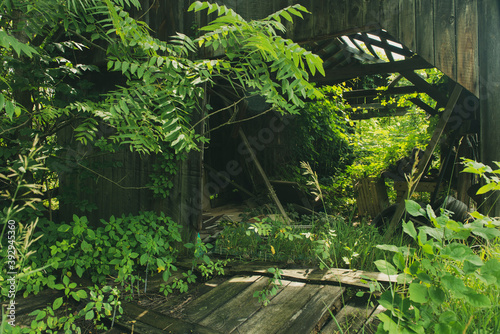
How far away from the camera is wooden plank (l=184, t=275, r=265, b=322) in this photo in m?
2.55

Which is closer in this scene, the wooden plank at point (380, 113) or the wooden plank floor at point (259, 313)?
the wooden plank floor at point (259, 313)

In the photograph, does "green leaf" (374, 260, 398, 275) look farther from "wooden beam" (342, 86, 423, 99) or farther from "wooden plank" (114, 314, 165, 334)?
"wooden beam" (342, 86, 423, 99)

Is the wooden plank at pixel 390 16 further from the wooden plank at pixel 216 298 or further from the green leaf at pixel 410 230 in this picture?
the wooden plank at pixel 216 298

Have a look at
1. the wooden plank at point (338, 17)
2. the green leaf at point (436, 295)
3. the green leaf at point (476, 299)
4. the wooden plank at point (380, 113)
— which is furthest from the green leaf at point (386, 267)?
the wooden plank at point (380, 113)

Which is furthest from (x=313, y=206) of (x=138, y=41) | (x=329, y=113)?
(x=138, y=41)

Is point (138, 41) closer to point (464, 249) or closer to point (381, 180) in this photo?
point (464, 249)

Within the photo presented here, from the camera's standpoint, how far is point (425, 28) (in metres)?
3.32

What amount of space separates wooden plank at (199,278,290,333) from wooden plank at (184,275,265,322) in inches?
2.1

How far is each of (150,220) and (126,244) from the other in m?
0.44

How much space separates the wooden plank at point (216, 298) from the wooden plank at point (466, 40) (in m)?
2.76

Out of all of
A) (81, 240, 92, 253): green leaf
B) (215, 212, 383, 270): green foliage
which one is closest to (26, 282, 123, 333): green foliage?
(81, 240, 92, 253): green leaf

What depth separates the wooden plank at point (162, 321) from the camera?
7.41 feet

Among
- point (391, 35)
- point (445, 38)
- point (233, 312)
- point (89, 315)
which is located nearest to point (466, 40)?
point (445, 38)

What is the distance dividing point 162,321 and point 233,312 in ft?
1.65
